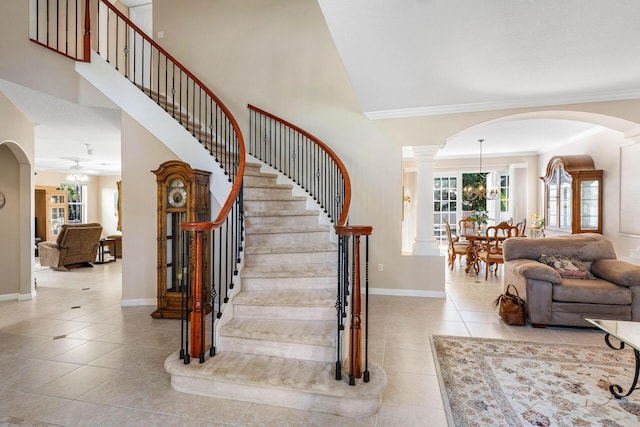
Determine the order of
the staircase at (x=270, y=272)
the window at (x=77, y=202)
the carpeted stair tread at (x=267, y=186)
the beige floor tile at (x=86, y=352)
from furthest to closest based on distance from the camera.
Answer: the window at (x=77, y=202)
the carpeted stair tread at (x=267, y=186)
the beige floor tile at (x=86, y=352)
the staircase at (x=270, y=272)

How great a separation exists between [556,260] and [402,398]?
2.89 meters

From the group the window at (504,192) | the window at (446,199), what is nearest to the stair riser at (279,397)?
the window at (446,199)

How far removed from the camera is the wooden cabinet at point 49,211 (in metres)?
10.5

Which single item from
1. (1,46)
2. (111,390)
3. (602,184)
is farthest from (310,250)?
(602,184)

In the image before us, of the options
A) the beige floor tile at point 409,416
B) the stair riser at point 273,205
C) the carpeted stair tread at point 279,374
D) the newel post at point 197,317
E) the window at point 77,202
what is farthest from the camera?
the window at point 77,202

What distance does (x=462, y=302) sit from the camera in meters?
4.48

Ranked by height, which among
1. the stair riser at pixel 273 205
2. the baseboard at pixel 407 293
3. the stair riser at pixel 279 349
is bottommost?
the baseboard at pixel 407 293

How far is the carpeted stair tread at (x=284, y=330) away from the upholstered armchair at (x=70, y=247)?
612 centimetres

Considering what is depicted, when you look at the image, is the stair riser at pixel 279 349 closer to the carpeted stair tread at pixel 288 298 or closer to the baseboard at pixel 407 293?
the carpeted stair tread at pixel 288 298

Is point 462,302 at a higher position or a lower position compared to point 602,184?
lower

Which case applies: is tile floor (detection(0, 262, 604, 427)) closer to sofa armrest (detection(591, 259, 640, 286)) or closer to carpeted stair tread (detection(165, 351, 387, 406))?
carpeted stair tread (detection(165, 351, 387, 406))

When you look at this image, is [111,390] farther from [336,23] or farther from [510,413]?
[336,23]

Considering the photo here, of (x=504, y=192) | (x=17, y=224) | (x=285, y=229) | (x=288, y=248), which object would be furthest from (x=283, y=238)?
(x=504, y=192)

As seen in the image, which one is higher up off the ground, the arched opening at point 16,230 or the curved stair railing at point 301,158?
the curved stair railing at point 301,158
